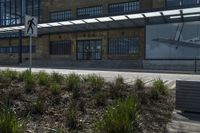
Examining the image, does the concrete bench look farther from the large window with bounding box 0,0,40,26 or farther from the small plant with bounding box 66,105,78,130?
the large window with bounding box 0,0,40,26

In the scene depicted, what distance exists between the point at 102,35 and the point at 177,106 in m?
33.3

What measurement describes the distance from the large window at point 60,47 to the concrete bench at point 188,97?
37.1 meters

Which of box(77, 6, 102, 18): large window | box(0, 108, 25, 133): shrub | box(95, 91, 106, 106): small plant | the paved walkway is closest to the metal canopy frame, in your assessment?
box(77, 6, 102, 18): large window

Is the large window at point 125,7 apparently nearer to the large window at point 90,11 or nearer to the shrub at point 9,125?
the large window at point 90,11

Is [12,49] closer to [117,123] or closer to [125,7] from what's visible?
[125,7]

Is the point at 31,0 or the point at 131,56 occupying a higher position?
the point at 31,0

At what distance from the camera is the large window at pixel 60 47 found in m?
44.2

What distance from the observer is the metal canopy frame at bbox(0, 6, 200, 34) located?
29.8 metres

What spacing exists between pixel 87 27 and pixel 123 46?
5.61 meters

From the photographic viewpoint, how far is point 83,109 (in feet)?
21.6

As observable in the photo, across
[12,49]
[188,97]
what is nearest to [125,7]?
[12,49]

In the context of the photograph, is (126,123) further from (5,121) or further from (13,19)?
(13,19)

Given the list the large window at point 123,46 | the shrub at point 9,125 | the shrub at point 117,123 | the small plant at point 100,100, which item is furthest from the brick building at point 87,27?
the shrub at point 9,125

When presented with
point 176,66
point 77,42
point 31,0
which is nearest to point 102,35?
point 77,42
